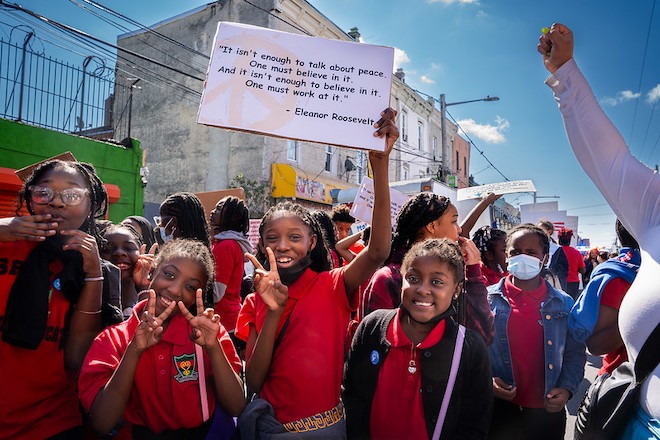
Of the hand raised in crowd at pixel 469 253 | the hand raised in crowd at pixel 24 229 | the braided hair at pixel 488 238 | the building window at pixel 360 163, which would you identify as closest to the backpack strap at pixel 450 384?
the hand raised in crowd at pixel 469 253

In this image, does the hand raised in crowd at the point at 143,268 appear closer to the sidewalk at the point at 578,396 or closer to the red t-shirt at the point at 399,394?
the red t-shirt at the point at 399,394

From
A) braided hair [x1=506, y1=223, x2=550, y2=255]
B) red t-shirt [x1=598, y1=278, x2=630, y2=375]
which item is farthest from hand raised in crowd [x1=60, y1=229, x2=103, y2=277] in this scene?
braided hair [x1=506, y1=223, x2=550, y2=255]

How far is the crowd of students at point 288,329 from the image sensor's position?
5.66 feet

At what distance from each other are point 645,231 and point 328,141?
126 cm

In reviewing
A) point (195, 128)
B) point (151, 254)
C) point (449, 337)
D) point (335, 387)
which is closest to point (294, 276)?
point (335, 387)

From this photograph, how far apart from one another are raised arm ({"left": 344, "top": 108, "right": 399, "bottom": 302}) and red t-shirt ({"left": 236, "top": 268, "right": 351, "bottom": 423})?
0.07 m

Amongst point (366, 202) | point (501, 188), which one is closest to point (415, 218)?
point (366, 202)

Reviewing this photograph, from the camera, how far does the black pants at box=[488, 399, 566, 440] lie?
2.50 m

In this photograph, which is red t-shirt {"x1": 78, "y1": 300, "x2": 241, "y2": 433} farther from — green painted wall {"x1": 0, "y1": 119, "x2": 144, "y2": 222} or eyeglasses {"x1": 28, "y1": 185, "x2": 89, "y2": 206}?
green painted wall {"x1": 0, "y1": 119, "x2": 144, "y2": 222}

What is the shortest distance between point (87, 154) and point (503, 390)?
9.71 meters

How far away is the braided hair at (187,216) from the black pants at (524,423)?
7.20ft

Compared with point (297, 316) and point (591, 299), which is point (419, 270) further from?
point (591, 299)

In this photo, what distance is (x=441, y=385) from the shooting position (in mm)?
1900

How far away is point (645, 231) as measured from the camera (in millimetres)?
1561
